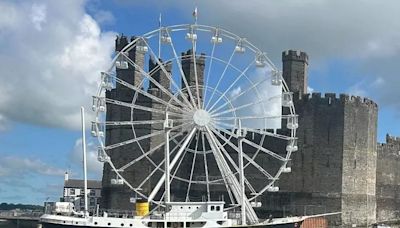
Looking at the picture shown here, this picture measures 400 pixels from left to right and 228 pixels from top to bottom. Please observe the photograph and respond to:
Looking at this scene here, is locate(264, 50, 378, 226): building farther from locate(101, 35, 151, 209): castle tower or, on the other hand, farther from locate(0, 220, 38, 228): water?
locate(0, 220, 38, 228): water

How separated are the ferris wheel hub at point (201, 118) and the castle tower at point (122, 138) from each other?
599 inches

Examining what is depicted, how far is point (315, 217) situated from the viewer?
46.7 m

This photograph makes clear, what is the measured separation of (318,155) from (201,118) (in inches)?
555

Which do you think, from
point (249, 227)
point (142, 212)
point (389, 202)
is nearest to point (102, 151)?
point (142, 212)

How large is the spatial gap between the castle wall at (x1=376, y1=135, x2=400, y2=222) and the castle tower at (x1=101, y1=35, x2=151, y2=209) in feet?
54.3

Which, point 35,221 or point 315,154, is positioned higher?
point 315,154

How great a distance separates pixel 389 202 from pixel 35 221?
2834 cm

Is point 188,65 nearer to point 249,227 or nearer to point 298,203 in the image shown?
point 298,203

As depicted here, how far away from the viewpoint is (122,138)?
52406 mm

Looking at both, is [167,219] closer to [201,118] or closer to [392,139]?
[201,118]

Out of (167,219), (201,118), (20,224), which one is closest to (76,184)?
(20,224)

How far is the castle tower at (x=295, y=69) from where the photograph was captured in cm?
5212

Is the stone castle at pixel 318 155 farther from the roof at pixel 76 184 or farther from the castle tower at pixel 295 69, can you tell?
the roof at pixel 76 184

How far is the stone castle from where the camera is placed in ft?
160
